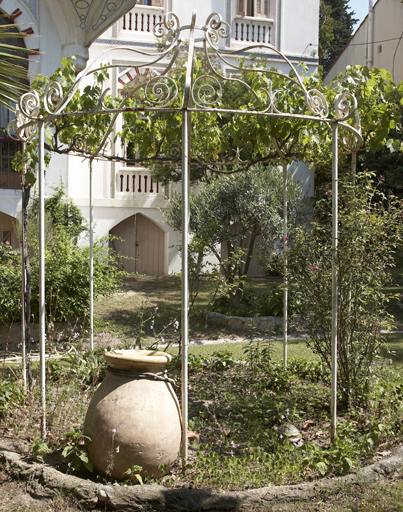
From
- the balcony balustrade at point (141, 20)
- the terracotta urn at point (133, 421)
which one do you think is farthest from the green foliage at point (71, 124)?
the balcony balustrade at point (141, 20)

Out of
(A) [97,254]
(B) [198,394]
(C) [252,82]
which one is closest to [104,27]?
(A) [97,254]

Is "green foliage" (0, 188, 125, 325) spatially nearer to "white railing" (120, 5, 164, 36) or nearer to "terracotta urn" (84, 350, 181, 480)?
"terracotta urn" (84, 350, 181, 480)

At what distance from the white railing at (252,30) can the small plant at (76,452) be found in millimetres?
16032

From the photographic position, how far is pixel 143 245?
61.8 ft

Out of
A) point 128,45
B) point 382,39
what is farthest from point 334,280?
point 382,39

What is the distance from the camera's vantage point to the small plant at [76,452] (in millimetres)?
4082

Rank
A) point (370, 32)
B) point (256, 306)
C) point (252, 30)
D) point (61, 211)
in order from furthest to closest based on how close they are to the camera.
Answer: point (370, 32), point (252, 30), point (61, 211), point (256, 306)

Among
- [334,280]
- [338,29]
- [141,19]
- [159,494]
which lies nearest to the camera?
[159,494]

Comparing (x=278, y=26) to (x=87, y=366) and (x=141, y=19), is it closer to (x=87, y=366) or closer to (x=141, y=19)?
(x=141, y=19)

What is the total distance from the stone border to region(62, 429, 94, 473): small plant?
0.52 ft

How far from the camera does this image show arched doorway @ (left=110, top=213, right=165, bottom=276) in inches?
736

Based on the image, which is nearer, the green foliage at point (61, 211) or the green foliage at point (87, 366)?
the green foliage at point (87, 366)

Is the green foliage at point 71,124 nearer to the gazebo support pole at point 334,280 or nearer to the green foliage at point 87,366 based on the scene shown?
the green foliage at point 87,366

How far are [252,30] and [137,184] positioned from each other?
620 centimetres
